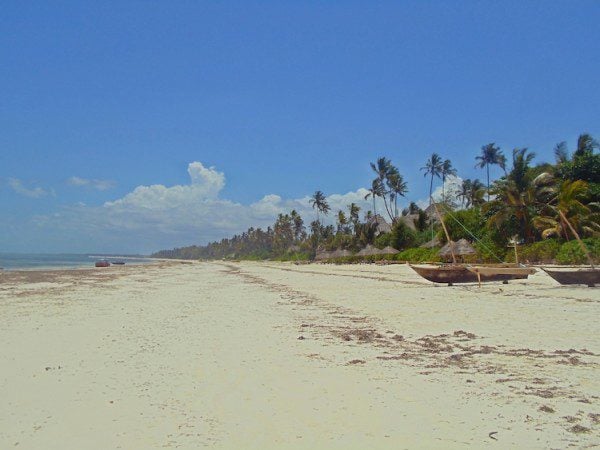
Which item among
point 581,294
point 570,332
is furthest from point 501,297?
point 570,332

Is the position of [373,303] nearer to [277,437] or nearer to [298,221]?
[277,437]

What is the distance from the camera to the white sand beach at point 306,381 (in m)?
4.54

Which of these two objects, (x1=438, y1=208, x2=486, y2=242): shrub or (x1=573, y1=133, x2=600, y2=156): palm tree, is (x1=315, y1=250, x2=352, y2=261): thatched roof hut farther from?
(x1=573, y1=133, x2=600, y2=156): palm tree

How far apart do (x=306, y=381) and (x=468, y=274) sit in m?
16.7

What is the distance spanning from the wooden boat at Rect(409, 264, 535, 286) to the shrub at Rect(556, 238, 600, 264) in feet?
25.8

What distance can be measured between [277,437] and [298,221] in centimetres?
11229

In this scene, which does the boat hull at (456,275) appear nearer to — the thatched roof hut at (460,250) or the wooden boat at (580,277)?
the wooden boat at (580,277)

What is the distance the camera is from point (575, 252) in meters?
27.5

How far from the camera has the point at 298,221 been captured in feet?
383

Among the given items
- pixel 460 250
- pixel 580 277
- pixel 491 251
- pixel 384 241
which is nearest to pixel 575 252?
pixel 491 251

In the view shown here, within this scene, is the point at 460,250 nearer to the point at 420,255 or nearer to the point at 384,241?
the point at 420,255

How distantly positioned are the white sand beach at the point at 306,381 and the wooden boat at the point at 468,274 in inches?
308

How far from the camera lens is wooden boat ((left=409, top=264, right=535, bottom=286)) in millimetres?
20562

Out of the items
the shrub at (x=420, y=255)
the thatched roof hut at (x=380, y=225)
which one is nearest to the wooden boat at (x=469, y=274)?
the shrub at (x=420, y=255)
